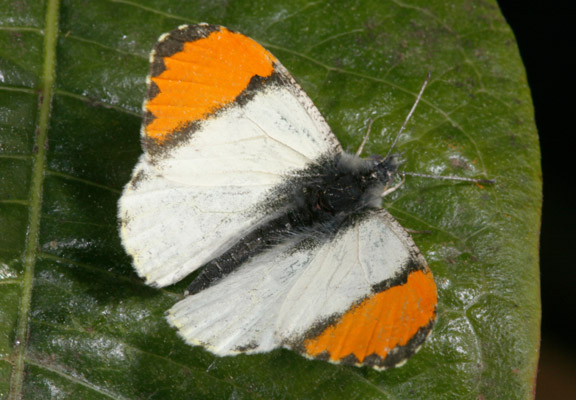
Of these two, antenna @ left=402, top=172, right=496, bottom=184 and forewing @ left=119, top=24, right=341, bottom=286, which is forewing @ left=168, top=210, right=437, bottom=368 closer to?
forewing @ left=119, top=24, right=341, bottom=286

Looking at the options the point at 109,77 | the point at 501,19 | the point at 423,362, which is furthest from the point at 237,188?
the point at 501,19

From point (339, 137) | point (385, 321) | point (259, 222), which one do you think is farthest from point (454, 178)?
point (259, 222)

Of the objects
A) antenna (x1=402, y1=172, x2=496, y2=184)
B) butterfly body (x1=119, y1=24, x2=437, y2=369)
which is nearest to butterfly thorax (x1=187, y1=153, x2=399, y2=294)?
butterfly body (x1=119, y1=24, x2=437, y2=369)

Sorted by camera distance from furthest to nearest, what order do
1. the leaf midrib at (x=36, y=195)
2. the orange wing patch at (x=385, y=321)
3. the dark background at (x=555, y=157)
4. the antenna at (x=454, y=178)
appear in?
the dark background at (x=555, y=157)
the antenna at (x=454, y=178)
the leaf midrib at (x=36, y=195)
the orange wing patch at (x=385, y=321)

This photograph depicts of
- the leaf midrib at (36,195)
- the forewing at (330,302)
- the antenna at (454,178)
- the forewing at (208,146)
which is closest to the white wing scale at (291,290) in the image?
the forewing at (330,302)

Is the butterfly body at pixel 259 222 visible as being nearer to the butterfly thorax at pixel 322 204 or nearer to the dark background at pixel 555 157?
the butterfly thorax at pixel 322 204

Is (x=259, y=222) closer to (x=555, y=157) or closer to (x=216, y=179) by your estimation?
(x=216, y=179)
